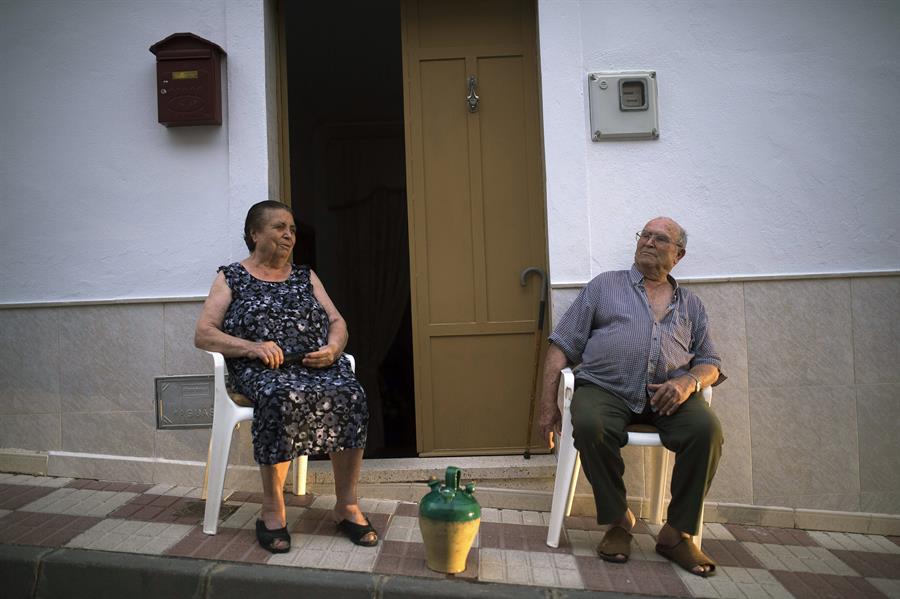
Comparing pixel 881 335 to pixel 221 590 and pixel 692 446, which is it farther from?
pixel 221 590

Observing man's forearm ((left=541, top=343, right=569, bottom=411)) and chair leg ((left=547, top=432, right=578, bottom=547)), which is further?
man's forearm ((left=541, top=343, right=569, bottom=411))

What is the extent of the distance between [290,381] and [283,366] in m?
0.16

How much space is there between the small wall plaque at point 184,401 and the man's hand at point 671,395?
2.21m

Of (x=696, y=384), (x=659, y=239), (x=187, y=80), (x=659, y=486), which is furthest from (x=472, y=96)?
(x=659, y=486)

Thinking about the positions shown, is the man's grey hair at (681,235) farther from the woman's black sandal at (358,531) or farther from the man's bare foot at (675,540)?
the woman's black sandal at (358,531)

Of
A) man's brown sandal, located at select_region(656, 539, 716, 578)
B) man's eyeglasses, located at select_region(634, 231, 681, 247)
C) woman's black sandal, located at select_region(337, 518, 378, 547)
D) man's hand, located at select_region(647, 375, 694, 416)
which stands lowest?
man's brown sandal, located at select_region(656, 539, 716, 578)

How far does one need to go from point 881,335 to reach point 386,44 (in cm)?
343

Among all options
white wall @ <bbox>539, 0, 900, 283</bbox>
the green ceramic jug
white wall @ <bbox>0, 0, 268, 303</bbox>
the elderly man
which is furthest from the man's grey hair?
white wall @ <bbox>0, 0, 268, 303</bbox>

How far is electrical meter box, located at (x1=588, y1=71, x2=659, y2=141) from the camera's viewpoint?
3.47 metres

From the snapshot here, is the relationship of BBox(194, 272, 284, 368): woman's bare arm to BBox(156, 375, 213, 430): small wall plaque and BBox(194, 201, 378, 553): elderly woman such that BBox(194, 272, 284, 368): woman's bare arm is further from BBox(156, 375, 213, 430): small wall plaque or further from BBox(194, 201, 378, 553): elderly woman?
BBox(156, 375, 213, 430): small wall plaque

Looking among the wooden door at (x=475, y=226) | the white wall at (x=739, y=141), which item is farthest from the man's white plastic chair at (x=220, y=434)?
the white wall at (x=739, y=141)

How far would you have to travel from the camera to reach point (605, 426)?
2.77 m

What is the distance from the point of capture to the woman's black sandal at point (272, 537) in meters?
2.67

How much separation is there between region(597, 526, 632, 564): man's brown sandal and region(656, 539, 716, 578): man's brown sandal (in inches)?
6.5
